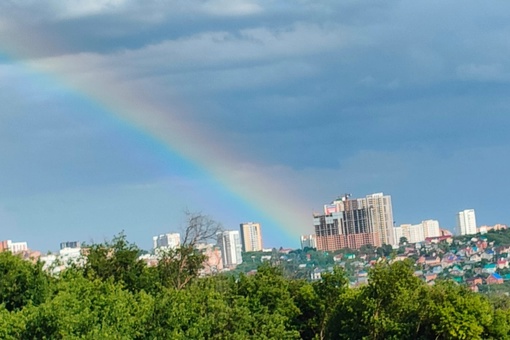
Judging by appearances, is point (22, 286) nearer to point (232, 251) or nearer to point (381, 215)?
point (232, 251)

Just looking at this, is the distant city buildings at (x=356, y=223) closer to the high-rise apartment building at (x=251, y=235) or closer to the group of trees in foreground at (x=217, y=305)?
the high-rise apartment building at (x=251, y=235)

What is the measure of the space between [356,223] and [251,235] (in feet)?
66.1

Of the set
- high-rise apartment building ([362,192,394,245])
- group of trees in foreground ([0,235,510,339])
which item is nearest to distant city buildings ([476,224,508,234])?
high-rise apartment building ([362,192,394,245])

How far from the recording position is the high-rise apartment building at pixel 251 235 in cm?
17557

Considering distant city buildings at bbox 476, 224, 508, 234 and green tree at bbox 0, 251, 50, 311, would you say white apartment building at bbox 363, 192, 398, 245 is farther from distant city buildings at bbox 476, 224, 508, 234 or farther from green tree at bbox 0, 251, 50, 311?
green tree at bbox 0, 251, 50, 311

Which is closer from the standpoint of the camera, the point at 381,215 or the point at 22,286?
the point at 22,286

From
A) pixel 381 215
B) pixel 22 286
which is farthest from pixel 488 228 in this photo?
pixel 22 286

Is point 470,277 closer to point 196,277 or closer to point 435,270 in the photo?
point 435,270

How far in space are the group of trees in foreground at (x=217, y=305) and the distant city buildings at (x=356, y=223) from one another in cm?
13577

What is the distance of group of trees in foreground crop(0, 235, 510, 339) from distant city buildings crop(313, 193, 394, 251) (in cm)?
13577

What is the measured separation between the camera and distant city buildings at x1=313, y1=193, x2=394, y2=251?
6954 inches

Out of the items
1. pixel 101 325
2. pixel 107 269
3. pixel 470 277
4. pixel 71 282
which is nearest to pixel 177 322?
pixel 101 325

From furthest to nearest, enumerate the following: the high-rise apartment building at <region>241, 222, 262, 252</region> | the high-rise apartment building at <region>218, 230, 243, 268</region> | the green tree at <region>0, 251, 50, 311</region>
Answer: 1. the high-rise apartment building at <region>241, 222, 262, 252</region>
2. the high-rise apartment building at <region>218, 230, 243, 268</region>
3. the green tree at <region>0, 251, 50, 311</region>

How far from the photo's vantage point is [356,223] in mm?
175875
